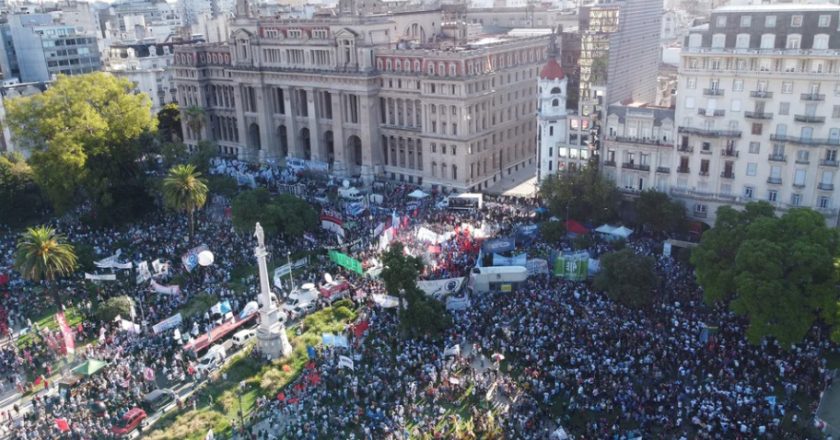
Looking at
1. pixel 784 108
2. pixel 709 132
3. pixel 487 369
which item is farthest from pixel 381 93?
pixel 487 369

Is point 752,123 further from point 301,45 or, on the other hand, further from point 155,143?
point 155,143

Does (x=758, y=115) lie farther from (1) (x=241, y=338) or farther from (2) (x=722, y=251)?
(1) (x=241, y=338)

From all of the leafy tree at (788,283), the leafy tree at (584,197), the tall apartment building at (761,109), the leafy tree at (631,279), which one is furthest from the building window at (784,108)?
the leafy tree at (631,279)

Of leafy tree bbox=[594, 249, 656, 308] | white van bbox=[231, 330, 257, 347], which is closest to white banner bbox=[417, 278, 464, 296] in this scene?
leafy tree bbox=[594, 249, 656, 308]

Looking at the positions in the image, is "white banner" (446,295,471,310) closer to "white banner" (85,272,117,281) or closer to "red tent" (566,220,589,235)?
"red tent" (566,220,589,235)

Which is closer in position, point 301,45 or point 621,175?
point 621,175

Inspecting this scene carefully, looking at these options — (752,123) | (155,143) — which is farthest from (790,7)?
(155,143)

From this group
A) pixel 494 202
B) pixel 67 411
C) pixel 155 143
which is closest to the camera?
pixel 67 411
